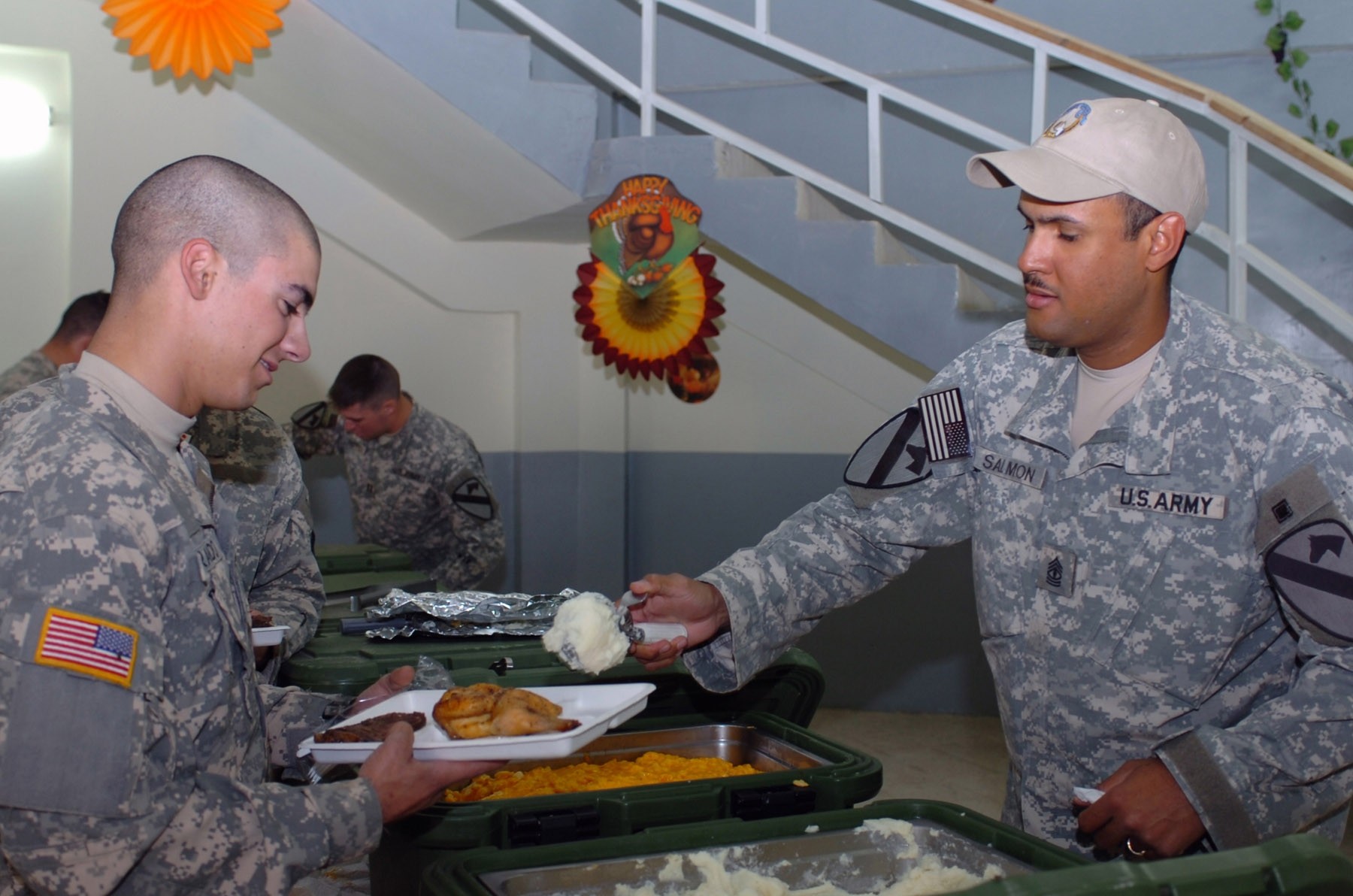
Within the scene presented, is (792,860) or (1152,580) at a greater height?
(1152,580)

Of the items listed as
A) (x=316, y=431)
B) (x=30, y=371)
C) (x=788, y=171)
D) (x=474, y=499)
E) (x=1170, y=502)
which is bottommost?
(x=1170, y=502)

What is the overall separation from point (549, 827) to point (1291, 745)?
3.41 feet

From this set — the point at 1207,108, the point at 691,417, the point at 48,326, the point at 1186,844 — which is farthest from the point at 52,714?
the point at 691,417

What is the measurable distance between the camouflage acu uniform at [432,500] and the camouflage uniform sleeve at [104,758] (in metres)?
3.43

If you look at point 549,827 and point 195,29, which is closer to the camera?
point 549,827

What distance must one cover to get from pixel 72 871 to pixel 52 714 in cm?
17

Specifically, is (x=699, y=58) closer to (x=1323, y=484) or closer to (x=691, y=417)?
(x=691, y=417)

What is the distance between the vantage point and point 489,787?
1976 mm

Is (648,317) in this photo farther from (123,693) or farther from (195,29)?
(123,693)

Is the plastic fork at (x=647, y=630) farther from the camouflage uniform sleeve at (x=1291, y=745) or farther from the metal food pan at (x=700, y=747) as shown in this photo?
the camouflage uniform sleeve at (x=1291, y=745)

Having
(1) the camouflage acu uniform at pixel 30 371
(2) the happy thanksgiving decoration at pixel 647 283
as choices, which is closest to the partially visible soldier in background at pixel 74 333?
(1) the camouflage acu uniform at pixel 30 371

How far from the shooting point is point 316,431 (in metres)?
5.14

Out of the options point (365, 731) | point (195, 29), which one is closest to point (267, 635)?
point (365, 731)

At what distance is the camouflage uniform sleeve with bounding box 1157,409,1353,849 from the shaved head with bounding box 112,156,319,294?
1398mm
